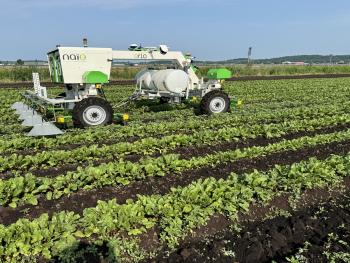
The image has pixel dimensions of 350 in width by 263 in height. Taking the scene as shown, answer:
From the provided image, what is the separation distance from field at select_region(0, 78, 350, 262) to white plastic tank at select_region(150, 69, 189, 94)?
354 centimetres

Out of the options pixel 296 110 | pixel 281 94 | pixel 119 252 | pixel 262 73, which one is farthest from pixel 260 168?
pixel 262 73

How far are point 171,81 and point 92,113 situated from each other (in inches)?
114

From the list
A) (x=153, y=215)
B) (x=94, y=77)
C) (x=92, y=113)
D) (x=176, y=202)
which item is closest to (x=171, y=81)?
(x=94, y=77)

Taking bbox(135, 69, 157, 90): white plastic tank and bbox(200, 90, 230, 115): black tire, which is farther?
bbox(135, 69, 157, 90): white plastic tank

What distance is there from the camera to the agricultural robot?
10.2 meters

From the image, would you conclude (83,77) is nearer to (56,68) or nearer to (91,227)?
(56,68)

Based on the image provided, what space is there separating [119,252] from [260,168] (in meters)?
3.58

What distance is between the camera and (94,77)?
10.4m

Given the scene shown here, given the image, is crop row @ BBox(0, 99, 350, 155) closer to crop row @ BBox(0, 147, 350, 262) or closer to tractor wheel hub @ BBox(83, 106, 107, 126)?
tractor wheel hub @ BBox(83, 106, 107, 126)

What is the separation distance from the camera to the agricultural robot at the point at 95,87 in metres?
10.2

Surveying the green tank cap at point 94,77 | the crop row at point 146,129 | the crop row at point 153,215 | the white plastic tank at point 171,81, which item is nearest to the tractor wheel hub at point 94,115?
the crop row at point 146,129

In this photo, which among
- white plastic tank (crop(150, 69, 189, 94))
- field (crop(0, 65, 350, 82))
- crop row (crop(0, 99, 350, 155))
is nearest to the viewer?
crop row (crop(0, 99, 350, 155))

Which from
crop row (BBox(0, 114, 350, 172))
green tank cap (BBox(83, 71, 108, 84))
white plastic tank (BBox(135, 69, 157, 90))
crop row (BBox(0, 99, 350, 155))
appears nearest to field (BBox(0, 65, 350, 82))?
white plastic tank (BBox(135, 69, 157, 90))

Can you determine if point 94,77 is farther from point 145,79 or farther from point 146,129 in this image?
point 145,79
